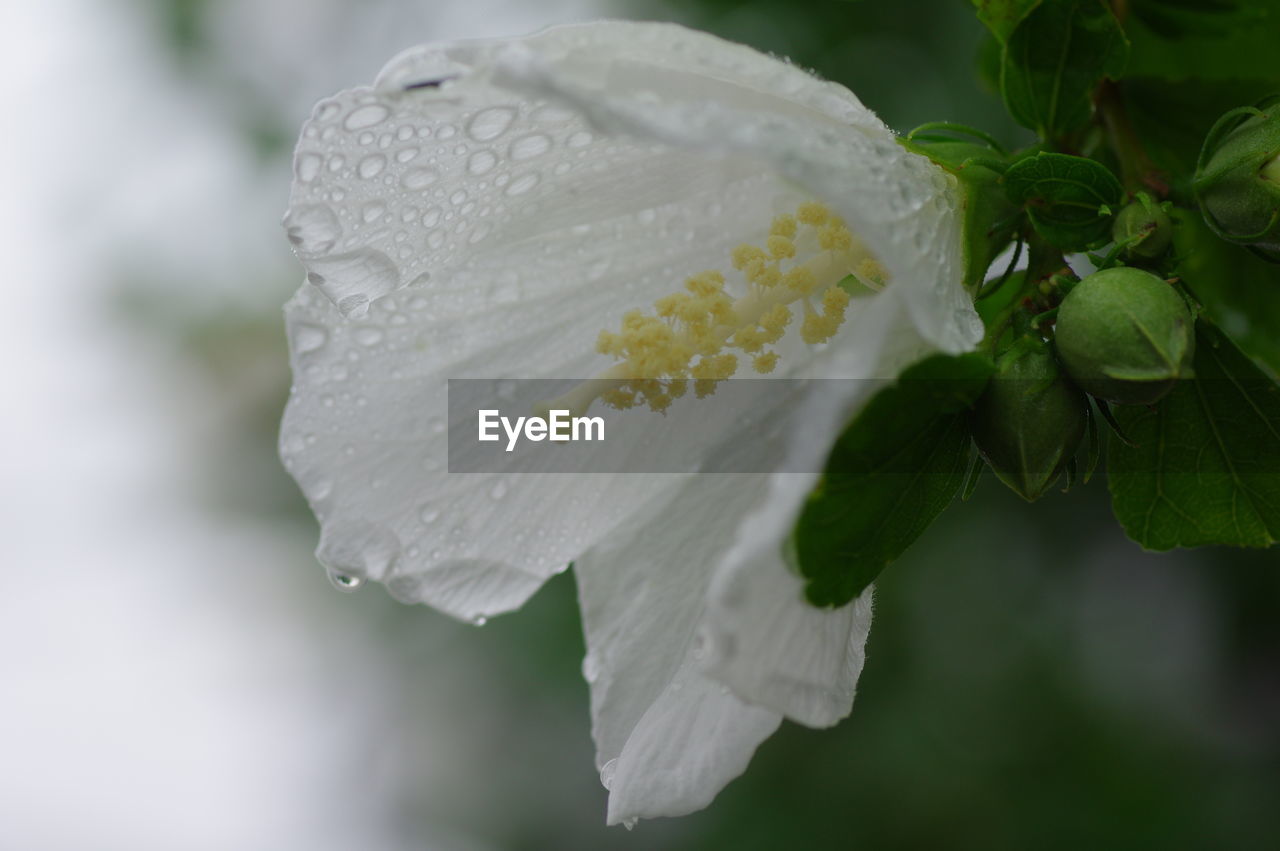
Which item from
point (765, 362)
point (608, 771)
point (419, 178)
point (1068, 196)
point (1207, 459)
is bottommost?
point (608, 771)

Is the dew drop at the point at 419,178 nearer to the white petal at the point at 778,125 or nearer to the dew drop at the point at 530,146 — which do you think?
the dew drop at the point at 530,146

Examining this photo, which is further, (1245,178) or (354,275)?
(354,275)

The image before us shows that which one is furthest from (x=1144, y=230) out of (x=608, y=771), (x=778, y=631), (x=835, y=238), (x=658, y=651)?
(x=608, y=771)

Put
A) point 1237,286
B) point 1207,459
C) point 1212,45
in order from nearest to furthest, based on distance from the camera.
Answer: point 1207,459, point 1237,286, point 1212,45

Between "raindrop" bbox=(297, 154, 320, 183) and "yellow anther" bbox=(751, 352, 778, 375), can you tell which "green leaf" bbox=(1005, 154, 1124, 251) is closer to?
"yellow anther" bbox=(751, 352, 778, 375)

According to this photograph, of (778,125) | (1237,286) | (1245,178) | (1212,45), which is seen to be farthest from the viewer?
(1212,45)

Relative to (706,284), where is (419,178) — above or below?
above

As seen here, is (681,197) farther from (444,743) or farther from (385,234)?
(444,743)

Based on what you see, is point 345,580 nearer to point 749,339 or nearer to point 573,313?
point 573,313
